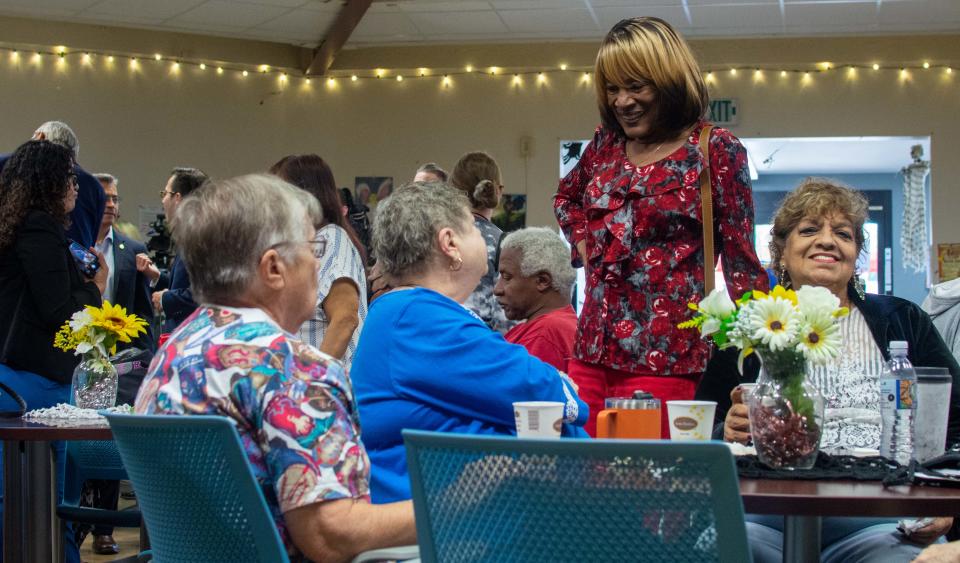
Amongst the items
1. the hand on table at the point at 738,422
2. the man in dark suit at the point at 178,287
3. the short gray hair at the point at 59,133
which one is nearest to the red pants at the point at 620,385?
the hand on table at the point at 738,422

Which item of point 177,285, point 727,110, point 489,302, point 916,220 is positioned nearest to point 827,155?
point 916,220

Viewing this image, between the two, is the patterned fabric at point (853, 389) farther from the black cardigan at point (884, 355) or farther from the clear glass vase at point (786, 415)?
the clear glass vase at point (786, 415)

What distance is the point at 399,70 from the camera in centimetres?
1026

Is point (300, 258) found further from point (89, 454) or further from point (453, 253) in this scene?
point (89, 454)

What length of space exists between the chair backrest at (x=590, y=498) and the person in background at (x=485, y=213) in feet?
10.6

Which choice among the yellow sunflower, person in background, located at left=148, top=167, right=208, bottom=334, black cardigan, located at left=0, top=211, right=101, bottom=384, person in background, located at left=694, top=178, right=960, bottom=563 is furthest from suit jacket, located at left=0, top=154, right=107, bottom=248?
person in background, located at left=694, top=178, right=960, bottom=563

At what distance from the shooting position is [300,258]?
1.76 metres

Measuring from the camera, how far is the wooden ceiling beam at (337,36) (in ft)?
29.3

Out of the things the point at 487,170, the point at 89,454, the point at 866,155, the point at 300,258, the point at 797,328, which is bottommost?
the point at 89,454

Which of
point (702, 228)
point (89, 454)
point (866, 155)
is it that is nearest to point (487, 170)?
point (89, 454)

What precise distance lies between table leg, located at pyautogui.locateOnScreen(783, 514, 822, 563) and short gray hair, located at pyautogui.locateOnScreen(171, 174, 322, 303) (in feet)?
2.97

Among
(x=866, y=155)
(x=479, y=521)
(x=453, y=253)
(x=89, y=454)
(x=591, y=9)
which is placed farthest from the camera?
(x=866, y=155)

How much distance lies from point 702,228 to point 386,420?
3.22 ft

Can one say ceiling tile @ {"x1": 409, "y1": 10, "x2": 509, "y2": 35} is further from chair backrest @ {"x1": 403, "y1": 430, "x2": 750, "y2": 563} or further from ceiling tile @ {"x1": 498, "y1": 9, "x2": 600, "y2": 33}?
chair backrest @ {"x1": 403, "y1": 430, "x2": 750, "y2": 563}
